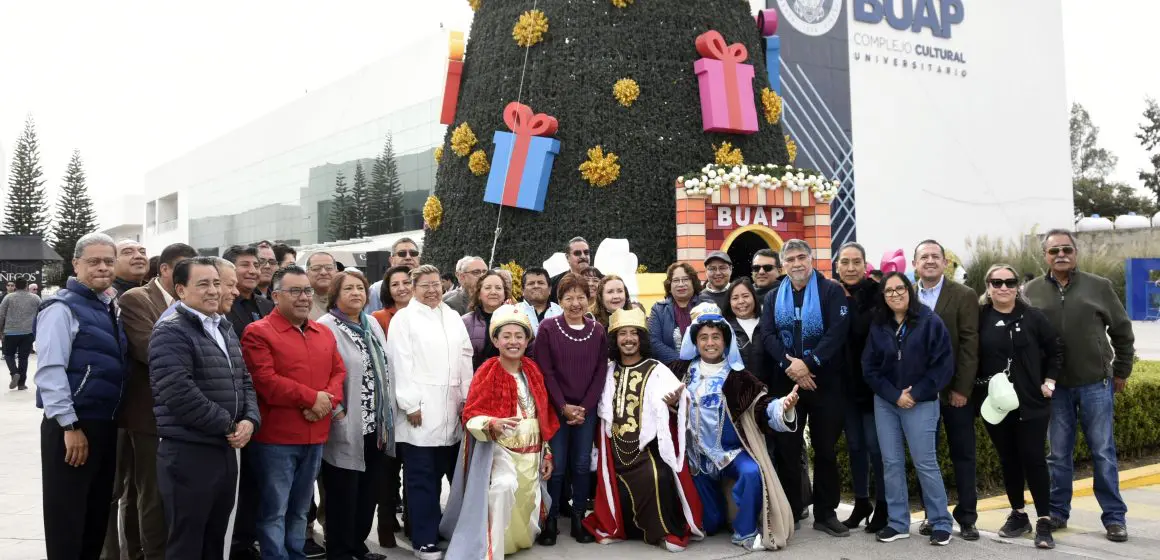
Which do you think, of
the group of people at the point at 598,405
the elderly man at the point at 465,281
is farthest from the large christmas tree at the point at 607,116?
the group of people at the point at 598,405

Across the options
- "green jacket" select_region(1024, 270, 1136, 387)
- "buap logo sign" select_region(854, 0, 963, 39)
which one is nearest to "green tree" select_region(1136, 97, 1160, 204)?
"buap logo sign" select_region(854, 0, 963, 39)

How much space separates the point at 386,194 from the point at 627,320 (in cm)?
2600

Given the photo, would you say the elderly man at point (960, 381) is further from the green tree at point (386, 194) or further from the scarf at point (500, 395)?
the green tree at point (386, 194)

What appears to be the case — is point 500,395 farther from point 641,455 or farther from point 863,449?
point 863,449

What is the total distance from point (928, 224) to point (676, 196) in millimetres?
17586

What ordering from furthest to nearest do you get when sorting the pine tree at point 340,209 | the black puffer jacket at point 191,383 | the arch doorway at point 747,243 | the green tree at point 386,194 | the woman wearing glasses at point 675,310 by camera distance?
the pine tree at point 340,209, the green tree at point 386,194, the arch doorway at point 747,243, the woman wearing glasses at point 675,310, the black puffer jacket at point 191,383

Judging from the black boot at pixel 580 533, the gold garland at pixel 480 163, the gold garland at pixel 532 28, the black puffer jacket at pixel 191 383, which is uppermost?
the gold garland at pixel 532 28

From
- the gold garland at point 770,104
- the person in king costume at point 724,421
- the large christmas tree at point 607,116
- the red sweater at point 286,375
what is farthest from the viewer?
the gold garland at point 770,104

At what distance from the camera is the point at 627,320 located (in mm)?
5238

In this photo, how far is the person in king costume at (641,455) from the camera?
502 cm

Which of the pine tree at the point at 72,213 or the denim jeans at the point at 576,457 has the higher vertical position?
the pine tree at the point at 72,213

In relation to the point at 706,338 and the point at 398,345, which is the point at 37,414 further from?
the point at 706,338

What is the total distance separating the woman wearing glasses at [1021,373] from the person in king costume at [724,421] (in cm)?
120

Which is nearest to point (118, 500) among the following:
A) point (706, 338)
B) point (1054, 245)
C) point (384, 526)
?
point (384, 526)
